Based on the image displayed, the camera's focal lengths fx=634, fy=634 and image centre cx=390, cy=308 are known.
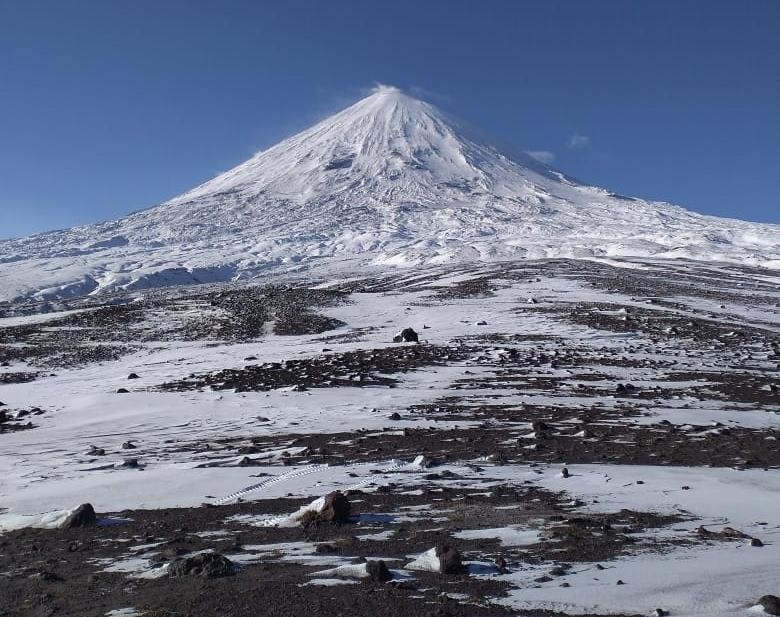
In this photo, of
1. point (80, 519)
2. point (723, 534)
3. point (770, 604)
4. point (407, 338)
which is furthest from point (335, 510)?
point (407, 338)

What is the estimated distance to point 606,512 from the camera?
8281mm

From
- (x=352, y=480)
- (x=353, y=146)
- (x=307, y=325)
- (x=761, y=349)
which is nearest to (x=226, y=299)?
(x=307, y=325)

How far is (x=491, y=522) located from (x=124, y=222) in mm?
145204

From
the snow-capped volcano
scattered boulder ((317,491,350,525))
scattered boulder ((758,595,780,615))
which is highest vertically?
the snow-capped volcano

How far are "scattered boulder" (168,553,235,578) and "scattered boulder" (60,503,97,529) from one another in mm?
2495

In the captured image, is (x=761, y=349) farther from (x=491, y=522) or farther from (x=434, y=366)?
(x=491, y=522)

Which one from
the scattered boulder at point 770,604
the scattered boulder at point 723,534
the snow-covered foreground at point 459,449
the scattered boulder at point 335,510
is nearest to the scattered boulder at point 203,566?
the snow-covered foreground at point 459,449

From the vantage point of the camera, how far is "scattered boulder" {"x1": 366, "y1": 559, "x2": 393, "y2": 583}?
19.4 ft

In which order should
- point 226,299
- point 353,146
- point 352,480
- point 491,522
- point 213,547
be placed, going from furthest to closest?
point 353,146 < point 226,299 < point 352,480 < point 491,522 < point 213,547

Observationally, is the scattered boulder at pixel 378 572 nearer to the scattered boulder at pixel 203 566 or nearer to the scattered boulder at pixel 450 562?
the scattered boulder at pixel 450 562

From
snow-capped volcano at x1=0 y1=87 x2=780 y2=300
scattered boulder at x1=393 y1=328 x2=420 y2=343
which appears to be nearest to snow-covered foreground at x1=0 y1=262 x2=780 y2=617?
scattered boulder at x1=393 y1=328 x2=420 y2=343

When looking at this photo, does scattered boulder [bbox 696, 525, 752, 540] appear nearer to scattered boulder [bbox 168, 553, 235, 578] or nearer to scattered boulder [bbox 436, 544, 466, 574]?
scattered boulder [bbox 436, 544, 466, 574]

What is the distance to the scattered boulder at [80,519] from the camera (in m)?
8.10

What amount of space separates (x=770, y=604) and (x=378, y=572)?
3.31 meters
